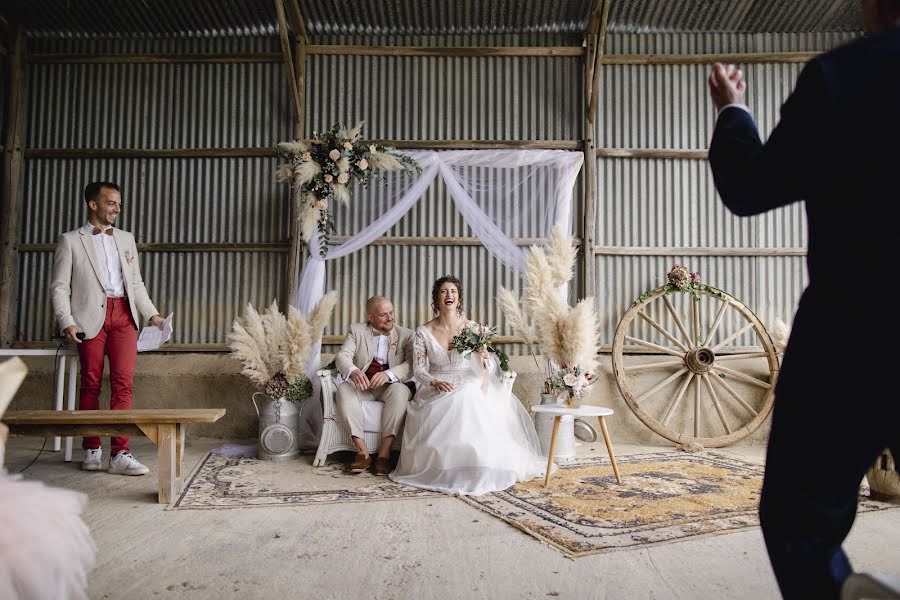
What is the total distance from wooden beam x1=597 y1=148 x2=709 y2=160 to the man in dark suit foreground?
15.5 ft

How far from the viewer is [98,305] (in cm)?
378

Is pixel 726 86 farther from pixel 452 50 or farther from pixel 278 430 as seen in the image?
pixel 452 50

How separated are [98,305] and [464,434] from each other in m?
2.38

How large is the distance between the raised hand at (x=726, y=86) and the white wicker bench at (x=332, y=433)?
2.96 m

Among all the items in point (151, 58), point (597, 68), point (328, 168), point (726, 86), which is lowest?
point (726, 86)

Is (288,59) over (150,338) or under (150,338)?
over

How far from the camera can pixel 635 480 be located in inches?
140

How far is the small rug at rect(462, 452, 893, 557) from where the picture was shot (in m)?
2.53

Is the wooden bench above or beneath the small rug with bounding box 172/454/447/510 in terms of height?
above

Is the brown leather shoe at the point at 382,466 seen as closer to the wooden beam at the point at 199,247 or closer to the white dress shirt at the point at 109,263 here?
the white dress shirt at the point at 109,263

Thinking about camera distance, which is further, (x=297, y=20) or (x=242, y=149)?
(x=242, y=149)

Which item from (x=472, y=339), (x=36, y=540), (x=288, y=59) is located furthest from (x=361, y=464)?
(x=288, y=59)

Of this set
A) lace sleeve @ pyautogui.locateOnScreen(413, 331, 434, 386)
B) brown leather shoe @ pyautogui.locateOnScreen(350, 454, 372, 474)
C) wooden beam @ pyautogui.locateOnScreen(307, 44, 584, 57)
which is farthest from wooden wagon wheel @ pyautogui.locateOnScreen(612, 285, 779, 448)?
wooden beam @ pyautogui.locateOnScreen(307, 44, 584, 57)

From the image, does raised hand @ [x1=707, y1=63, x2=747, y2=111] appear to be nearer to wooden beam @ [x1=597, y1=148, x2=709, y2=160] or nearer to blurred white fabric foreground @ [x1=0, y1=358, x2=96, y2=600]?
blurred white fabric foreground @ [x1=0, y1=358, x2=96, y2=600]
